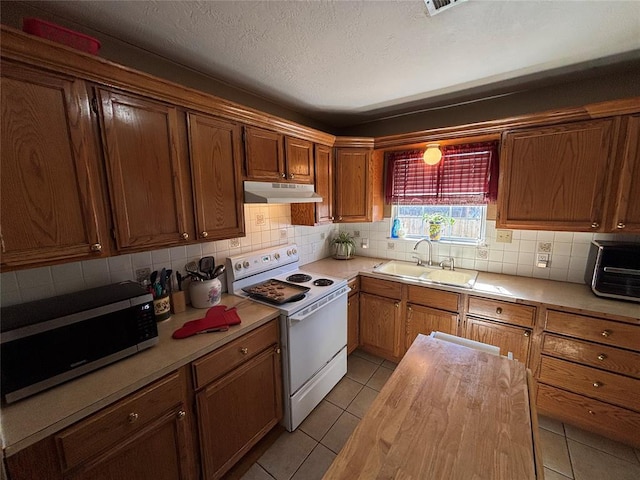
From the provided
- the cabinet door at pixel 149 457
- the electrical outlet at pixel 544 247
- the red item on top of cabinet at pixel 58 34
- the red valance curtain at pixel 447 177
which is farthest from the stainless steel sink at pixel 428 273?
the red item on top of cabinet at pixel 58 34

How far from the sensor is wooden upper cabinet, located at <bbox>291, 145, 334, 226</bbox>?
2.44 metres

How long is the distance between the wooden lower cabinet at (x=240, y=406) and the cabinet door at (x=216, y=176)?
0.71 metres

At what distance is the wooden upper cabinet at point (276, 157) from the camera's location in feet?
5.98

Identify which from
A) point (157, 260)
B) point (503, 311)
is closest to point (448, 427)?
point (503, 311)

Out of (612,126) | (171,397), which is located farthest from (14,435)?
(612,126)

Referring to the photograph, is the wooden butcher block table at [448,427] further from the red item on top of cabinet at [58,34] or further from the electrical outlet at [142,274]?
the red item on top of cabinet at [58,34]

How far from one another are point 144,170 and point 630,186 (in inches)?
115

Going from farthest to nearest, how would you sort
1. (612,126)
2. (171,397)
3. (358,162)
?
1. (358,162)
2. (612,126)
3. (171,397)

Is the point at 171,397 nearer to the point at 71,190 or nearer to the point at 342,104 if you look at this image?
the point at 71,190

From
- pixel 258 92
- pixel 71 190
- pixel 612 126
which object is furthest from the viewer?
pixel 258 92

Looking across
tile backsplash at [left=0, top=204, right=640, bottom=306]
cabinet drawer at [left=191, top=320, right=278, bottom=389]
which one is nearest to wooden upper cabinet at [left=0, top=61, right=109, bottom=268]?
tile backsplash at [left=0, top=204, right=640, bottom=306]

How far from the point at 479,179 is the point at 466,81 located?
84 centimetres

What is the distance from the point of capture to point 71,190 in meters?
1.10

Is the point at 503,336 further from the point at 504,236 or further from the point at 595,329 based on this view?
the point at 504,236
